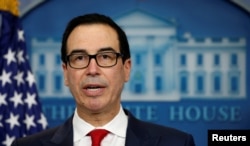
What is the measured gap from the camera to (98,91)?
139cm

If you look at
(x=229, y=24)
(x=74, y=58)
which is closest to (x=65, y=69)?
(x=74, y=58)

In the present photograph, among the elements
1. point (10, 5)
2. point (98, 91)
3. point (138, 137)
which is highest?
point (10, 5)

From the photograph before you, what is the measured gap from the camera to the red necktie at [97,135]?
1.42 m

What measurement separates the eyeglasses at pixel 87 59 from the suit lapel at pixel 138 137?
20 cm

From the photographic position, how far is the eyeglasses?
1.37 meters

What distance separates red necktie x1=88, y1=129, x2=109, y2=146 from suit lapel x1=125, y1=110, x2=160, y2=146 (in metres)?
0.07

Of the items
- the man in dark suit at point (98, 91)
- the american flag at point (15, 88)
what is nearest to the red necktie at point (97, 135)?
the man in dark suit at point (98, 91)

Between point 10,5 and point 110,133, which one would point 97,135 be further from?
point 10,5

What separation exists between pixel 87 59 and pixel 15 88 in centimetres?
203

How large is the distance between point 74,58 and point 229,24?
7.38 ft

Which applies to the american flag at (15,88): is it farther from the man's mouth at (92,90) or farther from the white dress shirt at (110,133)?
the man's mouth at (92,90)

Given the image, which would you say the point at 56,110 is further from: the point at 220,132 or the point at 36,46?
the point at 220,132

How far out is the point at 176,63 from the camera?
3434 millimetres

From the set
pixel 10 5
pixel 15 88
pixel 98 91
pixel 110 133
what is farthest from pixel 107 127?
pixel 10 5
